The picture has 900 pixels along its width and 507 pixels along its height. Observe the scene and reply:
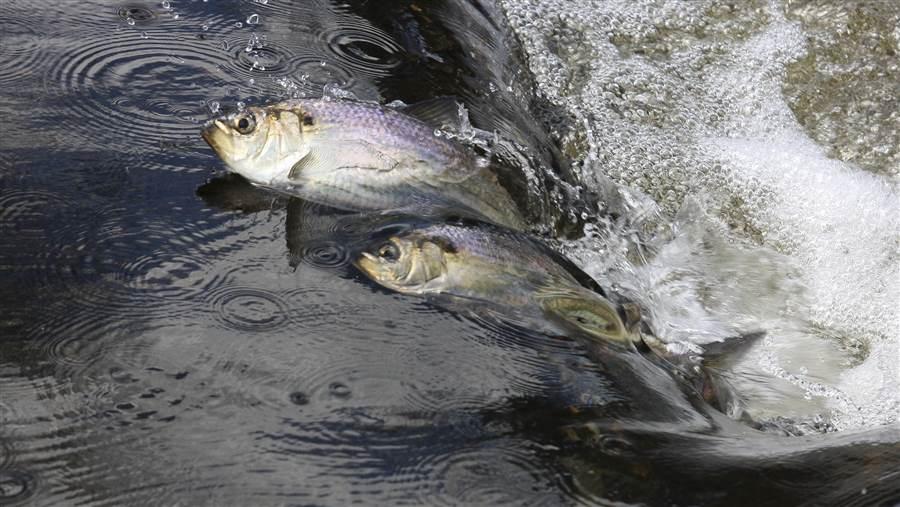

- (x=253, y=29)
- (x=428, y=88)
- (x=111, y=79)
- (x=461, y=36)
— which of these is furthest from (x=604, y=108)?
(x=111, y=79)

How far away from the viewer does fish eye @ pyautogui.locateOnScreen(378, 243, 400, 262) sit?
2986 millimetres

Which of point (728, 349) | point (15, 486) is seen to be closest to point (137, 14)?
point (15, 486)

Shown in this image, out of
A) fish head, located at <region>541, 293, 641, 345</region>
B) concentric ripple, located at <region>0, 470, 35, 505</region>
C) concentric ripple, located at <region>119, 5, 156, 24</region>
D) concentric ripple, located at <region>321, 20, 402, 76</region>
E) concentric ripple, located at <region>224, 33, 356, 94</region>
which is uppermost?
concentric ripple, located at <region>321, 20, 402, 76</region>

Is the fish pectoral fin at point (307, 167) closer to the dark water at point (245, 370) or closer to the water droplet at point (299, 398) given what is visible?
the dark water at point (245, 370)

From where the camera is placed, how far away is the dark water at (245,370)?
90.3 inches

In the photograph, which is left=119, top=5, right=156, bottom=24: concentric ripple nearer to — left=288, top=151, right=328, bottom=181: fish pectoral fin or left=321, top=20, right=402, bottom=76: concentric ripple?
left=321, top=20, right=402, bottom=76: concentric ripple

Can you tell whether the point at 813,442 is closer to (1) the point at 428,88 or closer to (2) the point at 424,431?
(2) the point at 424,431

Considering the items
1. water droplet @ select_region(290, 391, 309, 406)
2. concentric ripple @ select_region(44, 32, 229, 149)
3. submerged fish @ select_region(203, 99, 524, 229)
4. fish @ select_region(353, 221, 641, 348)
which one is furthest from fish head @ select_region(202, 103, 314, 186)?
water droplet @ select_region(290, 391, 309, 406)

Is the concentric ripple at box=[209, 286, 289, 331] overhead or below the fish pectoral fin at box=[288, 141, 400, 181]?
below

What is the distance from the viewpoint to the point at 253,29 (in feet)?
14.3

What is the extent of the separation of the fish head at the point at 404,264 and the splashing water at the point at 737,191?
1.03 meters

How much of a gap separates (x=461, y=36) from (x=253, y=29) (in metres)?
1.02

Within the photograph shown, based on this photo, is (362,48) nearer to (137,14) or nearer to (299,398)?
(137,14)

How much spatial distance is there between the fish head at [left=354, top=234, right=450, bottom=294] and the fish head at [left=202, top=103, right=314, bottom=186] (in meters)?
0.53
